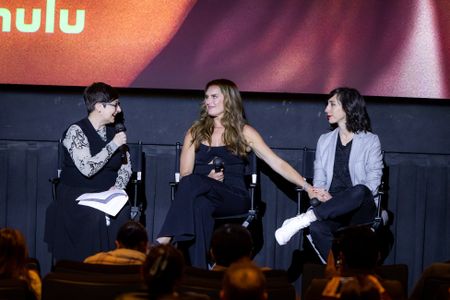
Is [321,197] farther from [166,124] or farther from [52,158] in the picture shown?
[52,158]

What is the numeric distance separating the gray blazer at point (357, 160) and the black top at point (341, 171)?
0.03 m

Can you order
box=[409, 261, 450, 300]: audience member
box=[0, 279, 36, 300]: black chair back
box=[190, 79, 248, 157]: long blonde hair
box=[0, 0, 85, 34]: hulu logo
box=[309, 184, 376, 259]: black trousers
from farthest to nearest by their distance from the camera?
box=[0, 0, 85, 34]: hulu logo < box=[190, 79, 248, 157]: long blonde hair < box=[309, 184, 376, 259]: black trousers < box=[409, 261, 450, 300]: audience member < box=[0, 279, 36, 300]: black chair back

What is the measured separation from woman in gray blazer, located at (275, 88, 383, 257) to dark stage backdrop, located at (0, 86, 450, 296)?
0.33m

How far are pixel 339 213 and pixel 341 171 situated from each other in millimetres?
486

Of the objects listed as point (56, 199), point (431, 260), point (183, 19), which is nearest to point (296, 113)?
point (183, 19)

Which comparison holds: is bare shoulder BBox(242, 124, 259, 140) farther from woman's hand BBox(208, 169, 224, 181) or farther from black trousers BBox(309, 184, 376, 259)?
black trousers BBox(309, 184, 376, 259)

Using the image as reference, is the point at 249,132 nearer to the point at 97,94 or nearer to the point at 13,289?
the point at 97,94

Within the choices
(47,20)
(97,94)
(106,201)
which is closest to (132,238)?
(106,201)

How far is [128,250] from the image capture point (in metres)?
3.54

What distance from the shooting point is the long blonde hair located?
5.39m

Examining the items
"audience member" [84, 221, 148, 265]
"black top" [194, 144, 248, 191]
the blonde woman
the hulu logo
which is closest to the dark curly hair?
the blonde woman

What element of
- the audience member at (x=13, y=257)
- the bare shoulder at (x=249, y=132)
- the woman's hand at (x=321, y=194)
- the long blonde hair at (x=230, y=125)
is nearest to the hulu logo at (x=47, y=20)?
the long blonde hair at (x=230, y=125)

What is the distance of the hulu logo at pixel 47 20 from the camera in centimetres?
564

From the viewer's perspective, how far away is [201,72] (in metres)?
5.63
